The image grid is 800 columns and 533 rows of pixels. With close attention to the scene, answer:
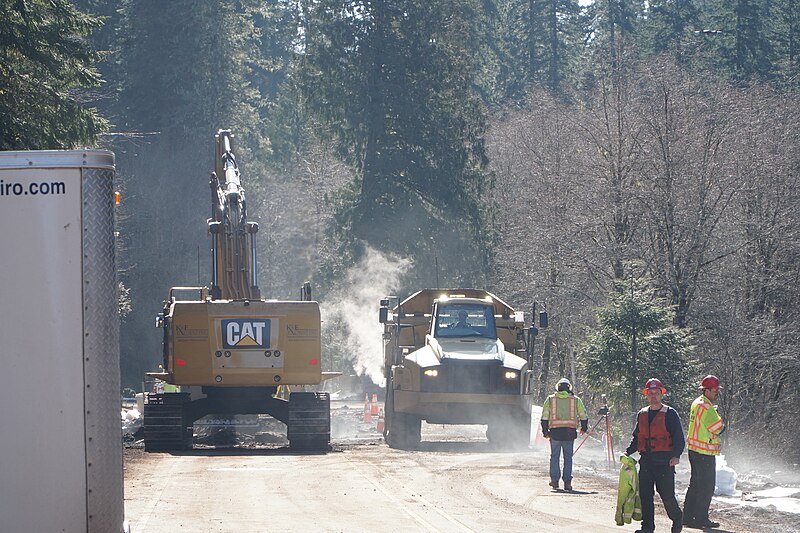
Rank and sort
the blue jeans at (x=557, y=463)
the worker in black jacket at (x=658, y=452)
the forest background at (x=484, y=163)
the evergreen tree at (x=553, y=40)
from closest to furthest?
the worker in black jacket at (x=658, y=452) → the blue jeans at (x=557, y=463) → the forest background at (x=484, y=163) → the evergreen tree at (x=553, y=40)

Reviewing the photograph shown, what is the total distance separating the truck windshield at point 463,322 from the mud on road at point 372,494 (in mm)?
2761

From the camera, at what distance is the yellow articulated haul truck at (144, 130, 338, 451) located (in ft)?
81.3

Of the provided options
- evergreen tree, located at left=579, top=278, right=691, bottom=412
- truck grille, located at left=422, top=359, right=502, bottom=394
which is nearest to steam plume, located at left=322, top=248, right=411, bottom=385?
evergreen tree, located at left=579, top=278, right=691, bottom=412

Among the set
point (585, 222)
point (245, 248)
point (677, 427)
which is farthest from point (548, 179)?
point (677, 427)

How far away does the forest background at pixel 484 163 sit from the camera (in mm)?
34812

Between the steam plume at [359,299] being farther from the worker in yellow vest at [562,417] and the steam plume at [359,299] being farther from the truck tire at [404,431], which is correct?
the worker in yellow vest at [562,417]

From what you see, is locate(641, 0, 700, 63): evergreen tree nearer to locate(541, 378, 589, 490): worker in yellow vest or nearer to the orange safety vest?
locate(541, 378, 589, 490): worker in yellow vest

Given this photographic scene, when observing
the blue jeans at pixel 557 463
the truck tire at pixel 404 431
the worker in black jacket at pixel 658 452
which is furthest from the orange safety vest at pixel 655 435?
the truck tire at pixel 404 431

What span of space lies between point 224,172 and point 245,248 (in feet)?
12.4


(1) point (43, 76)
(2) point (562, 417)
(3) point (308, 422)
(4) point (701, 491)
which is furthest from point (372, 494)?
(1) point (43, 76)

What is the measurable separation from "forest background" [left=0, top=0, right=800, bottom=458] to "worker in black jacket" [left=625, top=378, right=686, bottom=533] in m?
15.9

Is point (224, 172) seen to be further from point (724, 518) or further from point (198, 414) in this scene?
point (724, 518)

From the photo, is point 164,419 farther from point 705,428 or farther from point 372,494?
point 705,428

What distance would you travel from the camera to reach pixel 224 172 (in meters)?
30.6
